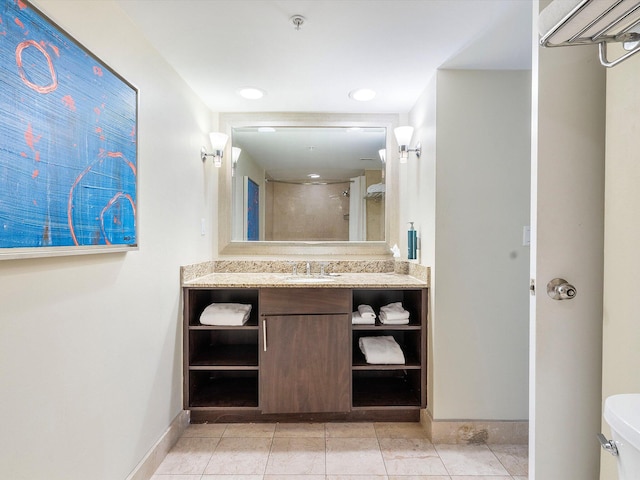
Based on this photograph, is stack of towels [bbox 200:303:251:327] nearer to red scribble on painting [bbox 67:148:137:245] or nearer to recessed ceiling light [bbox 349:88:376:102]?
red scribble on painting [bbox 67:148:137:245]

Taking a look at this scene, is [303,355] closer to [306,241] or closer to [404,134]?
[306,241]

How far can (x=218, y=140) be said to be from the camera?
8.16 feet

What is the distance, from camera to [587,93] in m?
1.21

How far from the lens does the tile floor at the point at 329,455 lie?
5.74ft

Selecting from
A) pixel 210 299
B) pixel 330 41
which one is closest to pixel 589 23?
pixel 330 41

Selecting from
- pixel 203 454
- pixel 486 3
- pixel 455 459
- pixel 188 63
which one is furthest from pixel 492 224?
pixel 203 454

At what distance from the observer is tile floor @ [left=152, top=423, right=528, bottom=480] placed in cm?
175

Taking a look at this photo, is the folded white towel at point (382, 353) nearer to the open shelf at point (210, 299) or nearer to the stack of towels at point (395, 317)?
the stack of towels at point (395, 317)

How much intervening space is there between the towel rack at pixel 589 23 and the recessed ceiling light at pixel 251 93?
170 centimetres

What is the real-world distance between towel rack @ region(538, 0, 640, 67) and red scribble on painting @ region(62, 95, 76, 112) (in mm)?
1420

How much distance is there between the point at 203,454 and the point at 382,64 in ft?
7.77

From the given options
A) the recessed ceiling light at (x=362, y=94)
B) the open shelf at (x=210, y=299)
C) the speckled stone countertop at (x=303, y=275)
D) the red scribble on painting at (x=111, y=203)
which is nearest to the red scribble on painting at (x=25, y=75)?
the red scribble on painting at (x=111, y=203)

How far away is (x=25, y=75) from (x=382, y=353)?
2.08 m

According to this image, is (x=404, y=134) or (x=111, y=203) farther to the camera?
(x=404, y=134)
